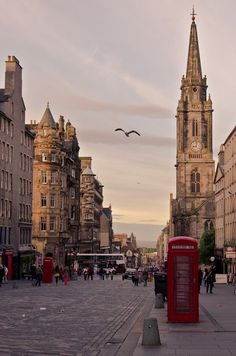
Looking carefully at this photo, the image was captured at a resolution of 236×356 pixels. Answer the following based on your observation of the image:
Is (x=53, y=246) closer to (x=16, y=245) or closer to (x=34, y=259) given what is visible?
(x=34, y=259)

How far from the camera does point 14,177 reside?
272 ft

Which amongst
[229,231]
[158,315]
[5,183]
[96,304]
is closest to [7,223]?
[5,183]

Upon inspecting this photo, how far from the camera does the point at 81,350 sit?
17.9 meters

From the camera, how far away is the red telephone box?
987 inches

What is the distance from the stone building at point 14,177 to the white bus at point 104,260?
1726 inches

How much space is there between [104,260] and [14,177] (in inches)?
2996

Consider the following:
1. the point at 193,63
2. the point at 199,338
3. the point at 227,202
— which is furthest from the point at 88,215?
the point at 199,338

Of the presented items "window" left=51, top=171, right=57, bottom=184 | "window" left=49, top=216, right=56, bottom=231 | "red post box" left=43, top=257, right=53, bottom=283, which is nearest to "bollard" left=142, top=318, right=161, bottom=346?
"red post box" left=43, top=257, right=53, bottom=283

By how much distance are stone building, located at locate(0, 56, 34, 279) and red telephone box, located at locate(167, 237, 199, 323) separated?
50.5m

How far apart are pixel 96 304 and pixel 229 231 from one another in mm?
55183

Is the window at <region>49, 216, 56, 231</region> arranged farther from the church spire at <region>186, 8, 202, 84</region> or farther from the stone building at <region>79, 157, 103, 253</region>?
the church spire at <region>186, 8, 202, 84</region>

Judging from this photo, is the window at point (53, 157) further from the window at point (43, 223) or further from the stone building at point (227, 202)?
the stone building at point (227, 202)

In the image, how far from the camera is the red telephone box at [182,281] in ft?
82.2

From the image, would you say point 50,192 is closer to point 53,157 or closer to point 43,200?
point 43,200
